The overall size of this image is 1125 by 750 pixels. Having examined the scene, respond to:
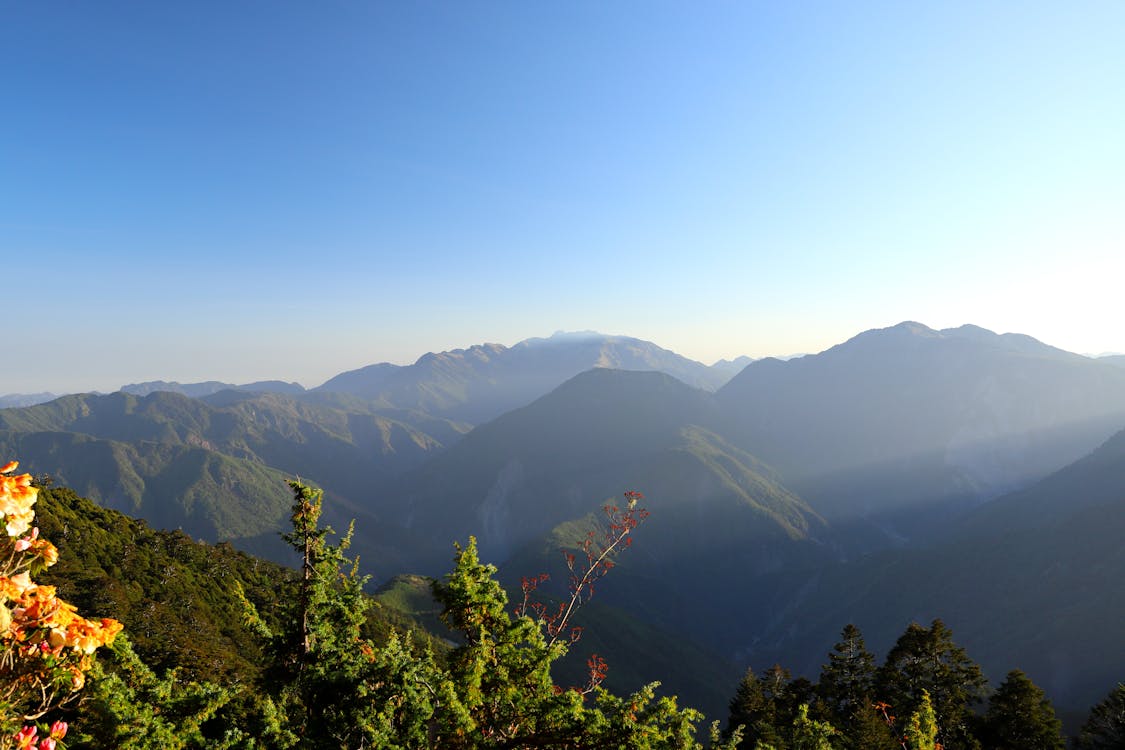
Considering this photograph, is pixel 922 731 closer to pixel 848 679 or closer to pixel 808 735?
pixel 808 735

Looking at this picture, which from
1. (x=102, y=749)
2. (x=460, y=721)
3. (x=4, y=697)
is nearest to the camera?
(x=4, y=697)

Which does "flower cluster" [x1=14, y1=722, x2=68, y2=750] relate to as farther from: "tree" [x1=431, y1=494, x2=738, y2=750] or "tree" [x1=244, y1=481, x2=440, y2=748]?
"tree" [x1=244, y1=481, x2=440, y2=748]

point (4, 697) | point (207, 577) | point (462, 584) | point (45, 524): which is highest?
point (4, 697)

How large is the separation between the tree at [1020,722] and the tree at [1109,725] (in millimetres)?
5450

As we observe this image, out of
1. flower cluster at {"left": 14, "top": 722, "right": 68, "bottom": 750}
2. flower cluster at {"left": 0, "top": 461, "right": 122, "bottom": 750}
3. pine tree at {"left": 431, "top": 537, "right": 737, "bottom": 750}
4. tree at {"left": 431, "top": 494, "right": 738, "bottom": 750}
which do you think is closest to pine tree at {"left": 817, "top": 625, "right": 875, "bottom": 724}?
pine tree at {"left": 431, "top": 537, "right": 737, "bottom": 750}

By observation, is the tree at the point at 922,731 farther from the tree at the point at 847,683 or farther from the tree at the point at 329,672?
the tree at the point at 329,672

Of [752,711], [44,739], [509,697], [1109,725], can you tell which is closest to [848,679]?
[752,711]

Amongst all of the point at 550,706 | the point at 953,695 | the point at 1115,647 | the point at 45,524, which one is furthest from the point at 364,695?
the point at 1115,647

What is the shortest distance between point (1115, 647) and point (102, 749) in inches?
10312

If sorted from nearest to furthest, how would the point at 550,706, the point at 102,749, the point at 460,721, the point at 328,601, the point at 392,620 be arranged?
1. the point at 460,721
2. the point at 550,706
3. the point at 102,749
4. the point at 328,601
5. the point at 392,620

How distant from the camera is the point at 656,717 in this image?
1223 centimetres

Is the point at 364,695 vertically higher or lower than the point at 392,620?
higher

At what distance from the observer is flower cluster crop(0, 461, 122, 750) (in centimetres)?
466

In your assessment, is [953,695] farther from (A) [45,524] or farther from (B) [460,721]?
(A) [45,524]
